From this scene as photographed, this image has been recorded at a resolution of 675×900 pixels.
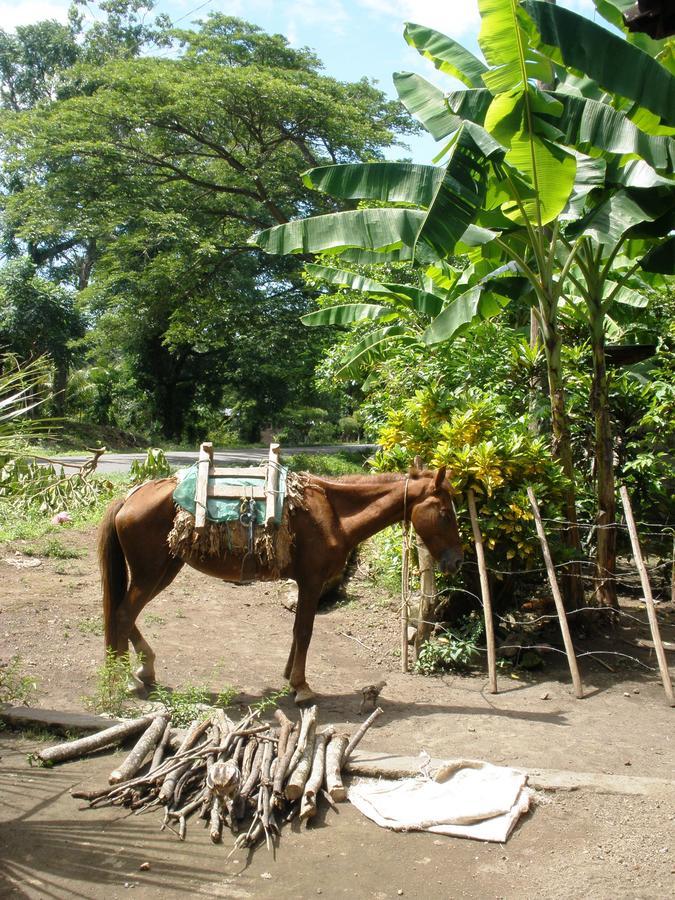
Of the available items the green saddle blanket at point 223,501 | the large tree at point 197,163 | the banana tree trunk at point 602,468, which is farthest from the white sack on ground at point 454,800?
the large tree at point 197,163

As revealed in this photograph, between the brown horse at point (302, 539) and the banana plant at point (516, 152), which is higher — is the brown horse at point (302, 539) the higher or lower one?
the lower one

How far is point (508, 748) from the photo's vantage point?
5410mm

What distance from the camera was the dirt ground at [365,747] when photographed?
379 centimetres

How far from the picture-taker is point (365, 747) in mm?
5414

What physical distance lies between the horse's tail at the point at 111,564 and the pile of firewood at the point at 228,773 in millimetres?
1484

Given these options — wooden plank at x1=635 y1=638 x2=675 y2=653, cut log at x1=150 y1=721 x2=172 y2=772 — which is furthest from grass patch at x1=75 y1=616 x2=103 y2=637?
wooden plank at x1=635 y1=638 x2=675 y2=653

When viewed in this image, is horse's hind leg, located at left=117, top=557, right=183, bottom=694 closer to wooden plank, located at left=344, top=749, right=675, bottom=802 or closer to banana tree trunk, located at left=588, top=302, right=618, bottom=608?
wooden plank, located at left=344, top=749, right=675, bottom=802

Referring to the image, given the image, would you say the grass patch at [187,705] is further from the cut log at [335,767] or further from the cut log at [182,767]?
the cut log at [335,767]

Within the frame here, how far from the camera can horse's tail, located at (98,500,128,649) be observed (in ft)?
20.8

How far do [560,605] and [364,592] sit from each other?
3.70m

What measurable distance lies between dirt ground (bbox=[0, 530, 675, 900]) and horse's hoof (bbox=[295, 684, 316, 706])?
0.40 feet

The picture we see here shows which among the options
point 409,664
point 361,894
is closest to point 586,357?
point 409,664

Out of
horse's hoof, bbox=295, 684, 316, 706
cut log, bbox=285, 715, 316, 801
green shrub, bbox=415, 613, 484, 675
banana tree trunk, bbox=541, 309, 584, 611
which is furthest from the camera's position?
banana tree trunk, bbox=541, 309, 584, 611

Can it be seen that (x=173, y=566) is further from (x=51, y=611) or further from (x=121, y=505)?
(x=51, y=611)
